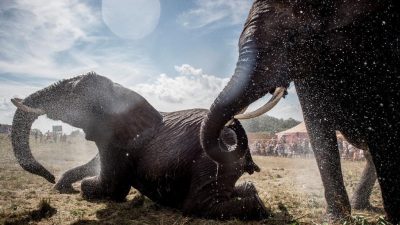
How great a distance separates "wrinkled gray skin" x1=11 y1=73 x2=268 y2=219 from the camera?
14.1 feet

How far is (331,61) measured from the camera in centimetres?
370

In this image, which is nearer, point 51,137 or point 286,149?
point 286,149

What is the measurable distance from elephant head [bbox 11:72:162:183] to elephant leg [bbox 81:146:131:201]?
0.19 m

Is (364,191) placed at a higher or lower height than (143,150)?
lower

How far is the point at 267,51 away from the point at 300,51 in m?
0.35

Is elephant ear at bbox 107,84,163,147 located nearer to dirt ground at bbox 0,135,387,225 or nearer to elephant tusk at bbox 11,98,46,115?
dirt ground at bbox 0,135,387,225

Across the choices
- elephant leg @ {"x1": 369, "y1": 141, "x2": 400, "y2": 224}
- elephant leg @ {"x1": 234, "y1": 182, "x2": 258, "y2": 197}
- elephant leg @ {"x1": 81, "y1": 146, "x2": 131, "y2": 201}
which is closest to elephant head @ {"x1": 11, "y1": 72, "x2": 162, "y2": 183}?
elephant leg @ {"x1": 81, "y1": 146, "x2": 131, "y2": 201}

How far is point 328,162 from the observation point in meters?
4.64

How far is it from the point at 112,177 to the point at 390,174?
11.3 feet

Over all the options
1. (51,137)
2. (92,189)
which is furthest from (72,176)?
(51,137)

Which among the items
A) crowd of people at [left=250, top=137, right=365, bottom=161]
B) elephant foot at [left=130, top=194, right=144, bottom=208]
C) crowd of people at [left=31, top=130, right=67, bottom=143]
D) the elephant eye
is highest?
crowd of people at [left=31, top=130, right=67, bottom=143]

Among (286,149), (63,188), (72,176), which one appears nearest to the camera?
(63,188)

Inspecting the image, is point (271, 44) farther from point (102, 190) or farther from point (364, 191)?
point (364, 191)

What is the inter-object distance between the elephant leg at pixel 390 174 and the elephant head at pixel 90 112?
2902 millimetres
